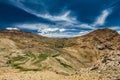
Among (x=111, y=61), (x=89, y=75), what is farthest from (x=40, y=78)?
(x=111, y=61)

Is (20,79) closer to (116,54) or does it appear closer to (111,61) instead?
(111,61)

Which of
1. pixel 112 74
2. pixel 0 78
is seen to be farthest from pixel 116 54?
A: pixel 0 78

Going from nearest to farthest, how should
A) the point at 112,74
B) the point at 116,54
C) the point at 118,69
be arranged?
1. the point at 112,74
2. the point at 118,69
3. the point at 116,54

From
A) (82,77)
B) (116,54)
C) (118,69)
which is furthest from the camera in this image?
(116,54)

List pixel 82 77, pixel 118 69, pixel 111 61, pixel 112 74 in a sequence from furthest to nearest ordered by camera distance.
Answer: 1. pixel 111 61
2. pixel 118 69
3. pixel 112 74
4. pixel 82 77

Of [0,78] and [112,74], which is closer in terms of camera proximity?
[0,78]

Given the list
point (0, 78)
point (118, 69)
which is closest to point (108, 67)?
point (118, 69)

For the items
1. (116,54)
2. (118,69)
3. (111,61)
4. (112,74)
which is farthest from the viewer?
(116,54)

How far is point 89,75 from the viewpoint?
69.6 meters

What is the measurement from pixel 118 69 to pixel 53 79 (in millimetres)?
25248

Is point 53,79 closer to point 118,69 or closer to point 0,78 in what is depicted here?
point 0,78

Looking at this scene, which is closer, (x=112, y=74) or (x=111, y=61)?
(x=112, y=74)

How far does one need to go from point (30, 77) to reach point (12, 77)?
4.56 meters

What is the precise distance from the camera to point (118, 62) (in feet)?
319
